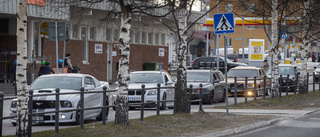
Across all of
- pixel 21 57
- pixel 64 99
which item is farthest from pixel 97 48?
pixel 21 57

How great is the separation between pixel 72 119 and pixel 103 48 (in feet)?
77.1

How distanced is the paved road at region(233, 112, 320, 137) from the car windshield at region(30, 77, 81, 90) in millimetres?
4857

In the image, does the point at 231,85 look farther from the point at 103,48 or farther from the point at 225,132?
the point at 225,132

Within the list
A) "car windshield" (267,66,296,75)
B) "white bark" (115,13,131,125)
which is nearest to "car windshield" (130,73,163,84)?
"white bark" (115,13,131,125)

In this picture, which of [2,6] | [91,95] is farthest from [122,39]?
[2,6]

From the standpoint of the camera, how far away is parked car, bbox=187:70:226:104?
23.8 metres

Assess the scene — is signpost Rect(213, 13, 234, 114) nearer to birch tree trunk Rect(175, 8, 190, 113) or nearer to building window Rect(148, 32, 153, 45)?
birch tree trunk Rect(175, 8, 190, 113)

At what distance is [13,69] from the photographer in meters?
27.7

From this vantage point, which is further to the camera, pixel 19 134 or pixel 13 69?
pixel 13 69

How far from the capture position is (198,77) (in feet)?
82.1

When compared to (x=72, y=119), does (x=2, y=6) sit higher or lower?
higher

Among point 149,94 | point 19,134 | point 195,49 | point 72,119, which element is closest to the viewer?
point 19,134

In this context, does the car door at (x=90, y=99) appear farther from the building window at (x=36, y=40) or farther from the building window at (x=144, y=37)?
the building window at (x=144, y=37)

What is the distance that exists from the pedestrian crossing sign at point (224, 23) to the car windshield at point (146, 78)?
16.2 feet
